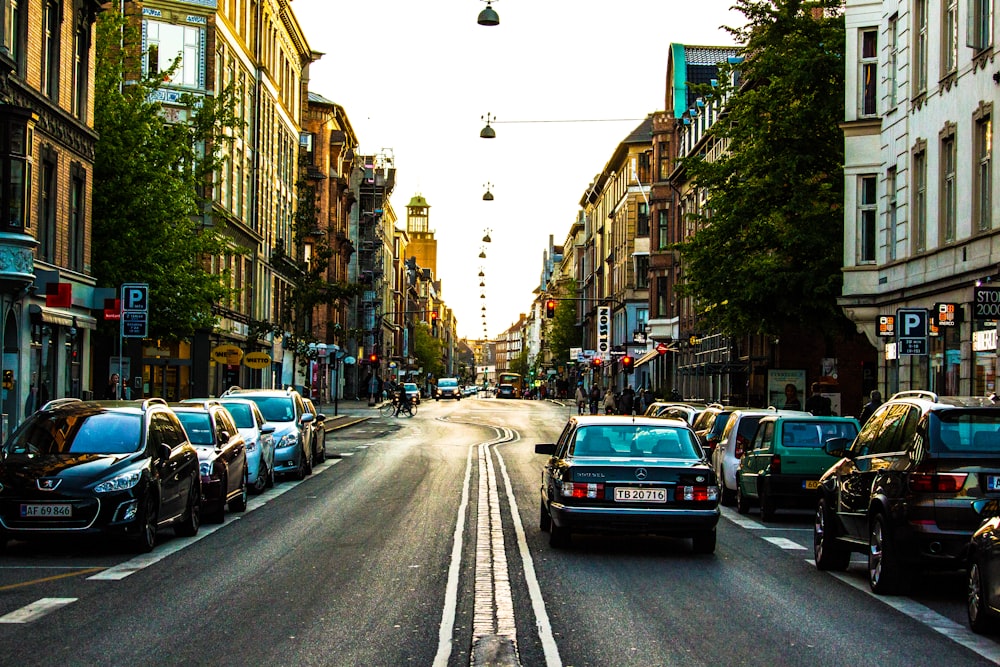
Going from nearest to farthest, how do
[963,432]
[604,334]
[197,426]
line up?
[963,432] < [197,426] < [604,334]

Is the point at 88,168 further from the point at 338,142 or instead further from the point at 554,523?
the point at 338,142

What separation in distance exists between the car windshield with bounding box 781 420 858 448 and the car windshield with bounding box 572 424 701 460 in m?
4.42

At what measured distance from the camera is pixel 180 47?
51.9m

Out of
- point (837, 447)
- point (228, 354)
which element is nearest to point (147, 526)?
point (837, 447)

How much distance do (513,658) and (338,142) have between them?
88940 millimetres

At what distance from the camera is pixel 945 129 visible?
28484mm

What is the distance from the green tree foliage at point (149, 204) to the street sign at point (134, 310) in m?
11.6

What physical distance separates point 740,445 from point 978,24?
10478 millimetres

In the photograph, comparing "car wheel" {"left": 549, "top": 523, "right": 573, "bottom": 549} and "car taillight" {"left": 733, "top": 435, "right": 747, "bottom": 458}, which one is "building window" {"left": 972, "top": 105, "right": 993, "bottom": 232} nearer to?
"car taillight" {"left": 733, "top": 435, "right": 747, "bottom": 458}

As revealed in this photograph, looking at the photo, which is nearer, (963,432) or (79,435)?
(963,432)

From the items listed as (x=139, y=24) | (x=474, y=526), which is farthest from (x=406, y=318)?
(x=474, y=526)

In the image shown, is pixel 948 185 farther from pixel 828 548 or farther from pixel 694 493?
pixel 828 548

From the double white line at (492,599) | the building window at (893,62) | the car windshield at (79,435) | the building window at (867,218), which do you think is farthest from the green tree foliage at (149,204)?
the car windshield at (79,435)

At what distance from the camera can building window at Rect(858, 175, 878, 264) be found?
3397 centimetres
